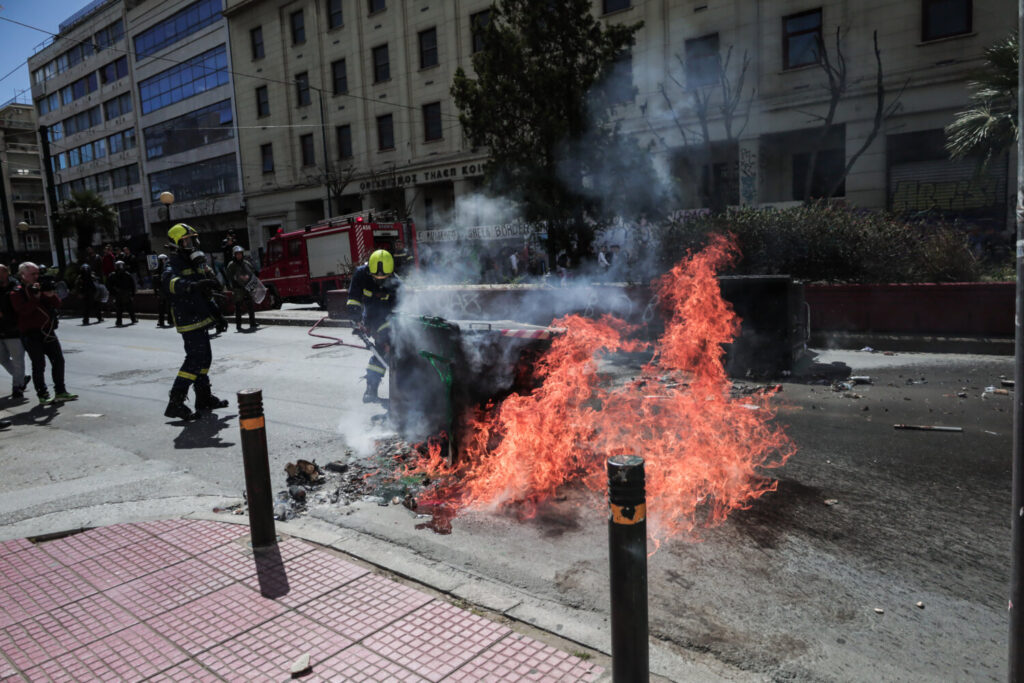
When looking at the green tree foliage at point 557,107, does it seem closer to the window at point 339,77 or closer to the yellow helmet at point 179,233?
the yellow helmet at point 179,233

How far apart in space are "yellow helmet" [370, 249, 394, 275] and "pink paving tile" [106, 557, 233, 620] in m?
3.84

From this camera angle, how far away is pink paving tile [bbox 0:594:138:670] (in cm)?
308

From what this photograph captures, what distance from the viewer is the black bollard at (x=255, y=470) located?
3980 mm

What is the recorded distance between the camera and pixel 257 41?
117 ft

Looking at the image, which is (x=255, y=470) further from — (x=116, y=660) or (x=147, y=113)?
(x=147, y=113)

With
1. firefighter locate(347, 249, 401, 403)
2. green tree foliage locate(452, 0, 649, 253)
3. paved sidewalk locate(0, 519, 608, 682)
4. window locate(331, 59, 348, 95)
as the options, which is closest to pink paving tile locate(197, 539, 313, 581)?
paved sidewalk locate(0, 519, 608, 682)

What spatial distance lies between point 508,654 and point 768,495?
243 cm

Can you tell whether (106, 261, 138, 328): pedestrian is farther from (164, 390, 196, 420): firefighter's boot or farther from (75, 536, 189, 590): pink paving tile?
(75, 536, 189, 590): pink paving tile

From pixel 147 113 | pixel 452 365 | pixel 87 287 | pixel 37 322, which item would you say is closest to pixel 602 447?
pixel 452 365

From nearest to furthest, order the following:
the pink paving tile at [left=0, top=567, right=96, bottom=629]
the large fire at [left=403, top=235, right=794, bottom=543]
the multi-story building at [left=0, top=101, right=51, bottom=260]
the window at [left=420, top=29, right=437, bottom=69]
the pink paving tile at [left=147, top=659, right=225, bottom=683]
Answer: the pink paving tile at [left=147, top=659, right=225, bottom=683], the pink paving tile at [left=0, top=567, right=96, bottom=629], the large fire at [left=403, top=235, right=794, bottom=543], the window at [left=420, top=29, right=437, bottom=69], the multi-story building at [left=0, top=101, right=51, bottom=260]

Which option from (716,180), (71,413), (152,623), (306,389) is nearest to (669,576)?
(152,623)

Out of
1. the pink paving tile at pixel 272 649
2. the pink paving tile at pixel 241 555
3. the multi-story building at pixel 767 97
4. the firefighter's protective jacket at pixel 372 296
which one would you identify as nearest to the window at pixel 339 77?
the multi-story building at pixel 767 97

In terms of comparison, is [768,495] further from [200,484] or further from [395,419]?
[200,484]

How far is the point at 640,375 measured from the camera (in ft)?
30.0
